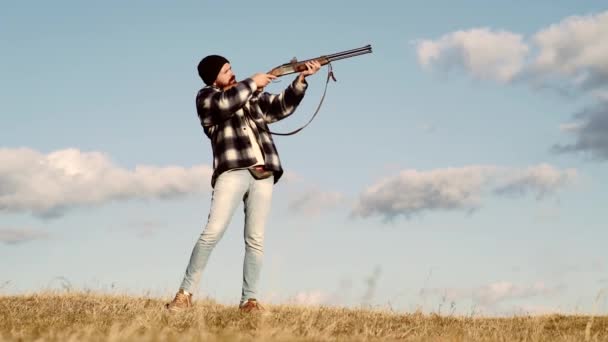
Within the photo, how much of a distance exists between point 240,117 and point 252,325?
2.59 meters

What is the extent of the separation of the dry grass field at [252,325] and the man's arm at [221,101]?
2.14 m

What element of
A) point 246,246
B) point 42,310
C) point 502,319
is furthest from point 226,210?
point 502,319

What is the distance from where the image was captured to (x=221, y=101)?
834cm

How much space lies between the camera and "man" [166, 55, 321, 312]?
8367mm

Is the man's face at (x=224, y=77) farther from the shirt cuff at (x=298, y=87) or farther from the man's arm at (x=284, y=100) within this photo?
the shirt cuff at (x=298, y=87)

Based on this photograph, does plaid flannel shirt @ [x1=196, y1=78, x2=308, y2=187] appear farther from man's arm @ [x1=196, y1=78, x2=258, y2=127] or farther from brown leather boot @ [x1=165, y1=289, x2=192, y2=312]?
brown leather boot @ [x1=165, y1=289, x2=192, y2=312]

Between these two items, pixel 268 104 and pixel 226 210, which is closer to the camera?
pixel 226 210

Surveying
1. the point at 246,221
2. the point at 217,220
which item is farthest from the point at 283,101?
the point at 217,220

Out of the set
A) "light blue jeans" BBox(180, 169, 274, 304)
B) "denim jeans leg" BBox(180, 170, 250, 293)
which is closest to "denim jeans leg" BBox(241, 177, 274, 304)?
"light blue jeans" BBox(180, 169, 274, 304)

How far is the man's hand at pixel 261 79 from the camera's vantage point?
8.70 m

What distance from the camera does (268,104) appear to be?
9062mm

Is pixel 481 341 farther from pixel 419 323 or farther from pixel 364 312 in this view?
pixel 364 312

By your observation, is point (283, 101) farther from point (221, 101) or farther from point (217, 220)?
point (217, 220)

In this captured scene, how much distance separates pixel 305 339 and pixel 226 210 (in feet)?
9.97
